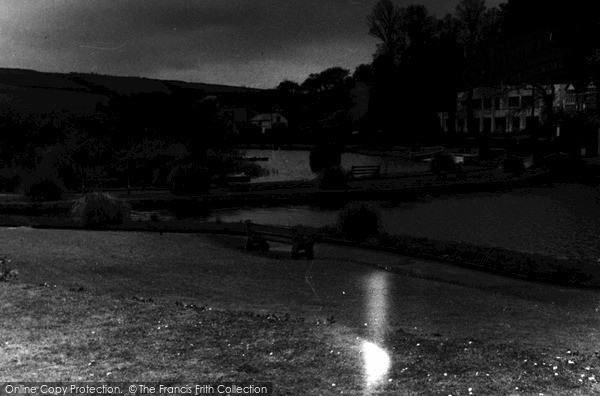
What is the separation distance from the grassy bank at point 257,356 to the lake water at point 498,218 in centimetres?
1014

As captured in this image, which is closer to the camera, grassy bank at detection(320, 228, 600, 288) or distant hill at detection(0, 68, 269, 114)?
grassy bank at detection(320, 228, 600, 288)

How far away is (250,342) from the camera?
7617 mm

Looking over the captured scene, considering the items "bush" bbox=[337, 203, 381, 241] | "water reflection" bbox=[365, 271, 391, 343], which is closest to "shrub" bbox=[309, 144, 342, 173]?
"bush" bbox=[337, 203, 381, 241]

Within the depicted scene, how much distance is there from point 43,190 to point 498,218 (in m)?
17.3

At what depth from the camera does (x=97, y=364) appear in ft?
22.1

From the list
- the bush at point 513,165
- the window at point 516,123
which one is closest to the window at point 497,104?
the window at point 516,123

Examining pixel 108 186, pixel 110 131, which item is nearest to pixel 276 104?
pixel 110 131

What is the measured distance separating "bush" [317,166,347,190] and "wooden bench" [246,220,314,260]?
49.1 feet

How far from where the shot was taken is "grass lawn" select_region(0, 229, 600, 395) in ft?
21.2

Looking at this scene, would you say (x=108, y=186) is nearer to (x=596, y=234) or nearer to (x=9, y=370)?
(x=596, y=234)

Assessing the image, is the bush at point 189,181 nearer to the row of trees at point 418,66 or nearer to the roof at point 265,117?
the row of trees at point 418,66

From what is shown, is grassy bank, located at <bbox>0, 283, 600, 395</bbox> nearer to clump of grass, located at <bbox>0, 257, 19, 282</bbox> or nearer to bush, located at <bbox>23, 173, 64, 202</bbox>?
clump of grass, located at <bbox>0, 257, 19, 282</bbox>

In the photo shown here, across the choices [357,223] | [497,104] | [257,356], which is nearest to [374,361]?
[257,356]

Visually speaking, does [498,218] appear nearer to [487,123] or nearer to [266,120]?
[487,123]
